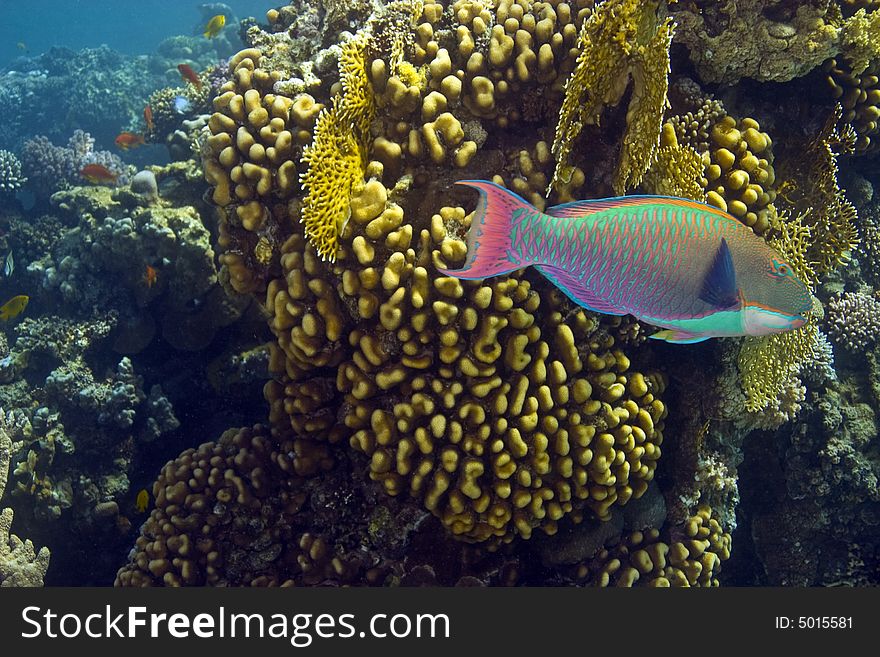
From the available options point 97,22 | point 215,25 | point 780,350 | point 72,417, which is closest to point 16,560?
point 72,417

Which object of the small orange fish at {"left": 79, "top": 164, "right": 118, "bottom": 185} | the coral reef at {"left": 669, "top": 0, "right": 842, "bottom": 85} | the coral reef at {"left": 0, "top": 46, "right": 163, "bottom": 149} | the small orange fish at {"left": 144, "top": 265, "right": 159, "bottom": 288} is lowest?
the small orange fish at {"left": 144, "top": 265, "right": 159, "bottom": 288}

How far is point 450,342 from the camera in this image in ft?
9.74

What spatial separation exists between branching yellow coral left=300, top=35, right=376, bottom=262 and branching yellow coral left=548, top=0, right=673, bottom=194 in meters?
1.13

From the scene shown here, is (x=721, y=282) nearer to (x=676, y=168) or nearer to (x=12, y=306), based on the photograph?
(x=676, y=168)

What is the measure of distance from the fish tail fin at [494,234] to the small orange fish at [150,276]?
15.2ft

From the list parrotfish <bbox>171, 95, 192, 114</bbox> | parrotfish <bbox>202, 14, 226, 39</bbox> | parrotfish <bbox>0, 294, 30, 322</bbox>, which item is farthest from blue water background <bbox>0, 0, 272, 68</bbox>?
parrotfish <bbox>0, 294, 30, 322</bbox>

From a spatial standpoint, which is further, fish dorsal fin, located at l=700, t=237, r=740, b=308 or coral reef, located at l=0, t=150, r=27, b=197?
coral reef, located at l=0, t=150, r=27, b=197

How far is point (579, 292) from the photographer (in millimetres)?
2031

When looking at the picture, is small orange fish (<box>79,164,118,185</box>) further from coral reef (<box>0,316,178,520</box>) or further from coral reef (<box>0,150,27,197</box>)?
coral reef (<box>0,150,27,197</box>)

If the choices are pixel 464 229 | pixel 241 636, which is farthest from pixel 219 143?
pixel 241 636

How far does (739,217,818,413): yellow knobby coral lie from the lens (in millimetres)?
3324

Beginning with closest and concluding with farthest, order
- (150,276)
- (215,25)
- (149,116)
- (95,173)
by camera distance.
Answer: (150,276) → (95,173) → (149,116) → (215,25)

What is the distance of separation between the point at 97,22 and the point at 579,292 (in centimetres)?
7491

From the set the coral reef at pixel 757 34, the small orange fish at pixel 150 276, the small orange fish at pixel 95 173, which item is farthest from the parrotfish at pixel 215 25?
the coral reef at pixel 757 34
